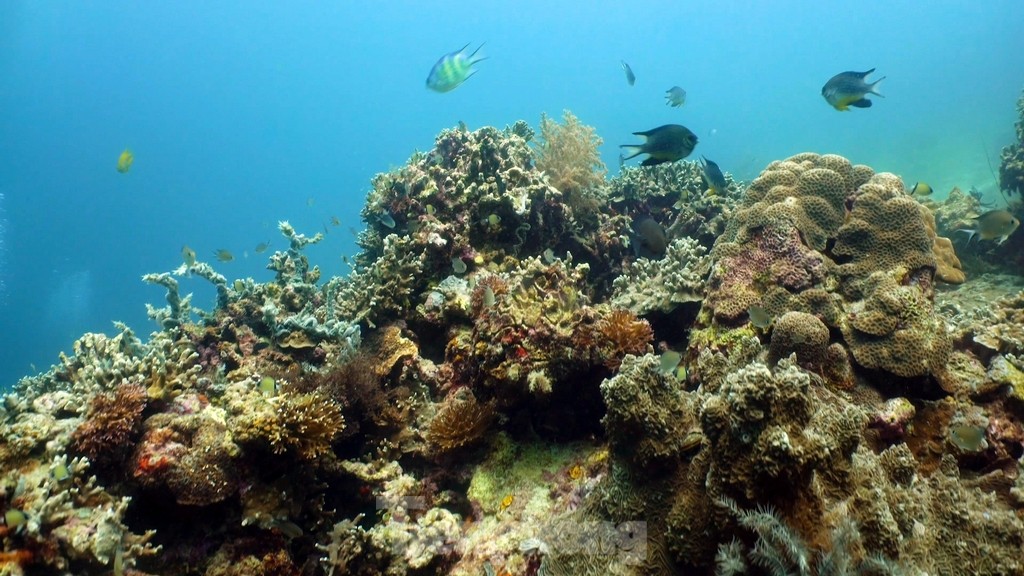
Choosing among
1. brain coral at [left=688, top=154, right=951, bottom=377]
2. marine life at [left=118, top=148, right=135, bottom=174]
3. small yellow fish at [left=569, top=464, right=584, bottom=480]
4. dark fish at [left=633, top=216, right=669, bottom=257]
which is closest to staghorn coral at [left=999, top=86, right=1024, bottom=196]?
brain coral at [left=688, top=154, right=951, bottom=377]

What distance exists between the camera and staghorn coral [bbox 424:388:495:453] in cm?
483

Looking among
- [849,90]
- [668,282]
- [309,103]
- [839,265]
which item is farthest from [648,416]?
[309,103]

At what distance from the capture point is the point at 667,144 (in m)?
5.11

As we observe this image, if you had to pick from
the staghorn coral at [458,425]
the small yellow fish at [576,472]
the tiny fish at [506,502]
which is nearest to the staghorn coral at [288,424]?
the staghorn coral at [458,425]

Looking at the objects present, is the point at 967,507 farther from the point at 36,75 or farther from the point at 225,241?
the point at 36,75

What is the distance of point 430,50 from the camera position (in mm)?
167875

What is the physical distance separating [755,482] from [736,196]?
8.05m

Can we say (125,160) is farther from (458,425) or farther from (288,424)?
(458,425)

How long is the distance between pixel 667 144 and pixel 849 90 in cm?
252

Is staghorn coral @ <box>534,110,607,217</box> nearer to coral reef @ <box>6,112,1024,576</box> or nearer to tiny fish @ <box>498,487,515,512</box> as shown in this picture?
coral reef @ <box>6,112,1024,576</box>

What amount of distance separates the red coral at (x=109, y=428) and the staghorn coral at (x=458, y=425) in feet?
8.40

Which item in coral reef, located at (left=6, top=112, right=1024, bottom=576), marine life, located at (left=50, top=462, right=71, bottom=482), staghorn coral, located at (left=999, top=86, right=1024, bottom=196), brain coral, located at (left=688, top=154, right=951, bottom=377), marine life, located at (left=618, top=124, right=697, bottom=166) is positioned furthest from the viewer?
staghorn coral, located at (left=999, top=86, right=1024, bottom=196)

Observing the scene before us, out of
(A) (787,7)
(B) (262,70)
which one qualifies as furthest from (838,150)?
(B) (262,70)

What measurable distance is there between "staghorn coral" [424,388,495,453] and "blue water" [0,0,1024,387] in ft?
190
